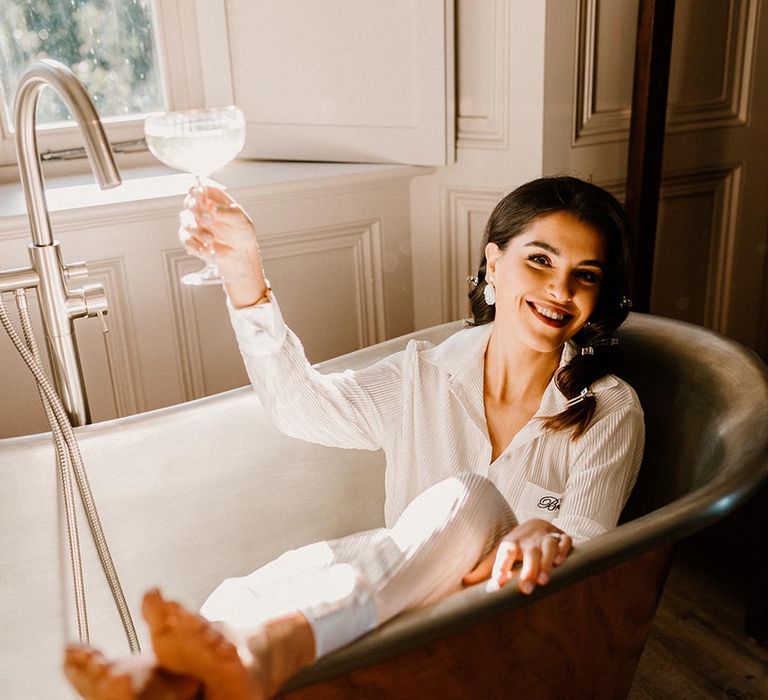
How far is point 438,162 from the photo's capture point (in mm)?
1885

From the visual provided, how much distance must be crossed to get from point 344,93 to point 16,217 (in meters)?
0.77

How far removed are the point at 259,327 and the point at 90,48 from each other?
45.7 inches

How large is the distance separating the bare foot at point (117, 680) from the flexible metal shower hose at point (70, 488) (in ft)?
1.56

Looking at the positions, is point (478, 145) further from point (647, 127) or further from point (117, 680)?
point (117, 680)

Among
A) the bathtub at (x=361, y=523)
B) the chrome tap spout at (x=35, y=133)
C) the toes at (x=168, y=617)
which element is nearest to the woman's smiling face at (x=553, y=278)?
the bathtub at (x=361, y=523)

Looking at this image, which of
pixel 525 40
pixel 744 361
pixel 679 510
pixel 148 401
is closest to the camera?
pixel 679 510

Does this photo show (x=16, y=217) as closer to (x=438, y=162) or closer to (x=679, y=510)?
(x=438, y=162)

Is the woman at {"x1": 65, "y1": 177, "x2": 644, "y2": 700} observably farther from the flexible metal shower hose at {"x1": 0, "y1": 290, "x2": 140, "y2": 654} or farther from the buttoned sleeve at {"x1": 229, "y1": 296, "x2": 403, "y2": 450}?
the flexible metal shower hose at {"x1": 0, "y1": 290, "x2": 140, "y2": 654}

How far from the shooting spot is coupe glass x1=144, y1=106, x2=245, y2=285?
3.59ft

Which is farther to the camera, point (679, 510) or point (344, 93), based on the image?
point (344, 93)

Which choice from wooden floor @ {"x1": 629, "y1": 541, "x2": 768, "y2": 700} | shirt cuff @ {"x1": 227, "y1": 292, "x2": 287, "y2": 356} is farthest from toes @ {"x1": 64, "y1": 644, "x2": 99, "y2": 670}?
wooden floor @ {"x1": 629, "y1": 541, "x2": 768, "y2": 700}

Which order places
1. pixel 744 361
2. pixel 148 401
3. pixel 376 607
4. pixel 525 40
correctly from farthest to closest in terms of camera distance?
1. pixel 148 401
2. pixel 525 40
3. pixel 744 361
4. pixel 376 607

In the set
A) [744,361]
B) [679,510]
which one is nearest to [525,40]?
[744,361]

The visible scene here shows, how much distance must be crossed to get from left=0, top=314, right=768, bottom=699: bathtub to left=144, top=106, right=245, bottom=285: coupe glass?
386mm
